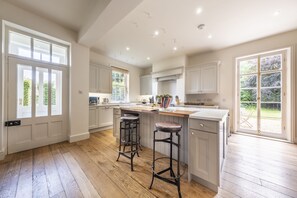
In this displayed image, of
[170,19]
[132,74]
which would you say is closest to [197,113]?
[170,19]

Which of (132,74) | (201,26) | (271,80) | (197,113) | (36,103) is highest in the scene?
(201,26)

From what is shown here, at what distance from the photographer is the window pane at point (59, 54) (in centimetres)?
309

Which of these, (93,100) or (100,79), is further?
(100,79)

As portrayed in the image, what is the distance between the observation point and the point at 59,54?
10.5ft

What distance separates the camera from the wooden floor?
58.6 inches

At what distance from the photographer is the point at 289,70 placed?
325 cm

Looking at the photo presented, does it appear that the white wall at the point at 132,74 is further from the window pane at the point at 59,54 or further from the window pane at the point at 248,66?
the window pane at the point at 248,66

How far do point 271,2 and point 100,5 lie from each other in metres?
3.14

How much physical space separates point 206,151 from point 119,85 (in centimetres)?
488

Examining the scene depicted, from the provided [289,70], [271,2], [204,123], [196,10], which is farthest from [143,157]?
[289,70]

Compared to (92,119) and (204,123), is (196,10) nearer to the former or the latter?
(204,123)

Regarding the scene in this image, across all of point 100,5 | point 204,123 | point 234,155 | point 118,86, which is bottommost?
point 234,155

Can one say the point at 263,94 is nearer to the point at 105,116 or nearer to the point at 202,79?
the point at 202,79

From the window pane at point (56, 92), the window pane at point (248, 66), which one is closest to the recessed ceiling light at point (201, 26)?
the window pane at point (248, 66)
